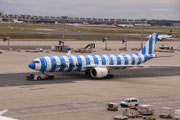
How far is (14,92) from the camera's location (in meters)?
50.8

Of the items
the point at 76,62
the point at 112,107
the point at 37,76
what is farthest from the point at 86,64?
the point at 112,107

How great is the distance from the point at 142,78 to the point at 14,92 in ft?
84.6

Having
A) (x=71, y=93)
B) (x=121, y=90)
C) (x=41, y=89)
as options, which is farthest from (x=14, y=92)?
(x=121, y=90)

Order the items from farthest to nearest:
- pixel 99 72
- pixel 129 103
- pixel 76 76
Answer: pixel 76 76
pixel 99 72
pixel 129 103

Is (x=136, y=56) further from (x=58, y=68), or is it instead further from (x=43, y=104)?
(x=43, y=104)

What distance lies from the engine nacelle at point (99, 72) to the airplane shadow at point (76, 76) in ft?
4.08

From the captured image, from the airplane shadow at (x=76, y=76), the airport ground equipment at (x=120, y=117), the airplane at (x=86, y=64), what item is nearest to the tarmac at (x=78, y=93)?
the airplane shadow at (x=76, y=76)

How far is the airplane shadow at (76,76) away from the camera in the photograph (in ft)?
197

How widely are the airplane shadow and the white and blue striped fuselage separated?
1993 millimetres

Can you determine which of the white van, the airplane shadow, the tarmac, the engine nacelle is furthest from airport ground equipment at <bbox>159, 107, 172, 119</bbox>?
the engine nacelle

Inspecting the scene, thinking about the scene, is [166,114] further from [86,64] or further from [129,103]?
[86,64]

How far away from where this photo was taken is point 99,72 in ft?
212

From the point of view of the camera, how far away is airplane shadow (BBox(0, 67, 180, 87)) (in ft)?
197

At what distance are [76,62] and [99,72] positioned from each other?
434cm
